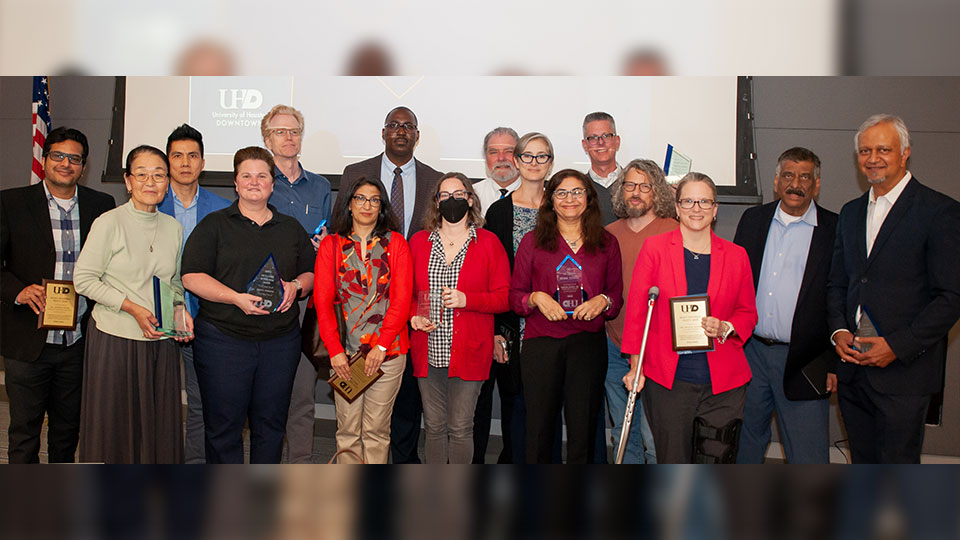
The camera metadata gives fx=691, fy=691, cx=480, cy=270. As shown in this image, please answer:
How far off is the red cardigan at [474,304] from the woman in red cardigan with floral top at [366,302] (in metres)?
0.08

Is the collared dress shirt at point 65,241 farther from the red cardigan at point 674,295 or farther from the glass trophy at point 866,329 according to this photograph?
the glass trophy at point 866,329

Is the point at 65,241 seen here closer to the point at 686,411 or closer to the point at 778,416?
the point at 686,411

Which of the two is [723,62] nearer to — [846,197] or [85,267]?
[85,267]

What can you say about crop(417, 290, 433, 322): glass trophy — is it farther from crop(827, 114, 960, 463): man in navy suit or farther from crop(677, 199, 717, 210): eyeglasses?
crop(827, 114, 960, 463): man in navy suit

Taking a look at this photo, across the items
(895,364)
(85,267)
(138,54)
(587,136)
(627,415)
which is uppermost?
(587,136)

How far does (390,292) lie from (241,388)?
31.3 inches

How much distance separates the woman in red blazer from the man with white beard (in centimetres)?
116

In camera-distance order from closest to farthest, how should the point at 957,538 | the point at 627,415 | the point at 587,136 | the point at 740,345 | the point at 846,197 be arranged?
the point at 957,538, the point at 627,415, the point at 740,345, the point at 587,136, the point at 846,197

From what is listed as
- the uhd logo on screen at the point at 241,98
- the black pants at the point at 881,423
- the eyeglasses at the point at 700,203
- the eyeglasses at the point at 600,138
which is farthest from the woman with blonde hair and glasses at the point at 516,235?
the uhd logo on screen at the point at 241,98

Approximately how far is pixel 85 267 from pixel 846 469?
306 cm

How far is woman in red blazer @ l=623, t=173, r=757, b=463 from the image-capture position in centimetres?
286

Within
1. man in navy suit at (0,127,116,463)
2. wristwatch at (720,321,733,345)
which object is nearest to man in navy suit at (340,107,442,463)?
man in navy suit at (0,127,116,463)

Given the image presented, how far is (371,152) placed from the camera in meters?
4.57

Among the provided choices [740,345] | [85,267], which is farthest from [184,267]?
[740,345]
